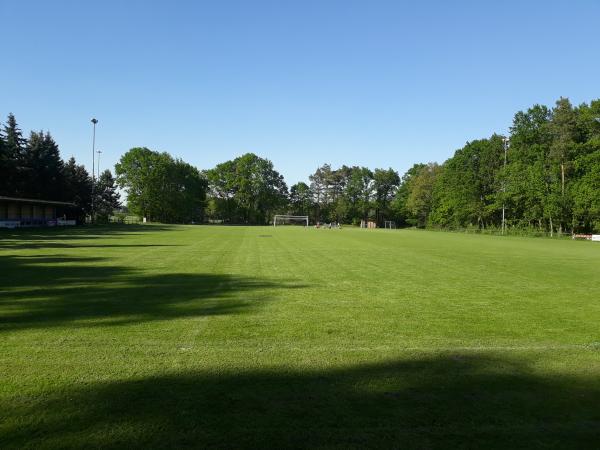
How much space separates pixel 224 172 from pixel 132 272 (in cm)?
11909

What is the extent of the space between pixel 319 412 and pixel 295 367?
1.25m

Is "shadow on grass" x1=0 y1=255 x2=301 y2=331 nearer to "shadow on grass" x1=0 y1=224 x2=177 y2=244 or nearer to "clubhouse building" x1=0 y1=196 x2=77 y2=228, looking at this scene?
"shadow on grass" x1=0 y1=224 x2=177 y2=244

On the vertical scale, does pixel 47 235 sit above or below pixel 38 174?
below

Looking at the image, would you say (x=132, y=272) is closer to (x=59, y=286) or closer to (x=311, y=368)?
(x=59, y=286)

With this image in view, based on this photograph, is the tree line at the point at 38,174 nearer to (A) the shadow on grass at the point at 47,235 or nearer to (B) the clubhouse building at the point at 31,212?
(B) the clubhouse building at the point at 31,212

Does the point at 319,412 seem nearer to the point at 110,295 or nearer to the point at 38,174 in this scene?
the point at 110,295

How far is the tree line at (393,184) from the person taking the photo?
5984 cm

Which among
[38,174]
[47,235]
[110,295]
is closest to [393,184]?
[38,174]

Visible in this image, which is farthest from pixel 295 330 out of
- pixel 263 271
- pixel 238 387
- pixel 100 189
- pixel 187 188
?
pixel 187 188

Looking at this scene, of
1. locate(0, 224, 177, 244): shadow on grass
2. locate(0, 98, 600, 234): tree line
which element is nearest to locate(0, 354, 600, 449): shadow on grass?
locate(0, 224, 177, 244): shadow on grass

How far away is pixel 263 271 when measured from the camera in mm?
15047

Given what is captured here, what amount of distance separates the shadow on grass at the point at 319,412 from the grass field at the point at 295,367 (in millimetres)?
18

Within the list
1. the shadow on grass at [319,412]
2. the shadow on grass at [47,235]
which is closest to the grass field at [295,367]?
the shadow on grass at [319,412]

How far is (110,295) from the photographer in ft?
32.8
